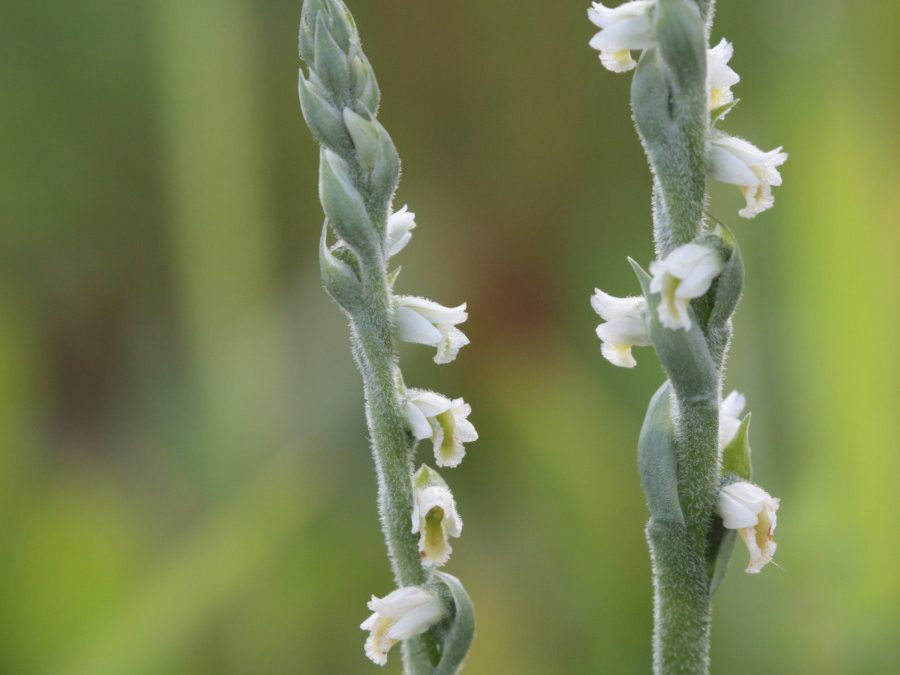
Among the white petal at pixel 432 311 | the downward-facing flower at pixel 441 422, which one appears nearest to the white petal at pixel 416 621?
the downward-facing flower at pixel 441 422

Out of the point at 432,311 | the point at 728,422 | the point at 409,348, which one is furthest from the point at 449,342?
the point at 409,348

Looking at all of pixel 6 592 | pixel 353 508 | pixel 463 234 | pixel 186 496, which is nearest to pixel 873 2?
pixel 463 234

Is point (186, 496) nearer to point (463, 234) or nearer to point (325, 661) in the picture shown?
point (325, 661)

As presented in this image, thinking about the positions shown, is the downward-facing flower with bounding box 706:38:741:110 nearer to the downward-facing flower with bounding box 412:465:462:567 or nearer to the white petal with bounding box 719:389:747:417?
the white petal with bounding box 719:389:747:417

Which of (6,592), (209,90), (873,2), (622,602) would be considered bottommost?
(622,602)

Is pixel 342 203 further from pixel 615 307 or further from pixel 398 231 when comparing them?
pixel 615 307

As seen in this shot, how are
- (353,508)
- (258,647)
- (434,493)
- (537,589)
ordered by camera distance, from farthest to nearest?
(353,508) < (537,589) < (258,647) < (434,493)

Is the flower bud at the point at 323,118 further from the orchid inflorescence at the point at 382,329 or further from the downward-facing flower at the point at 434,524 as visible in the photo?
the downward-facing flower at the point at 434,524
